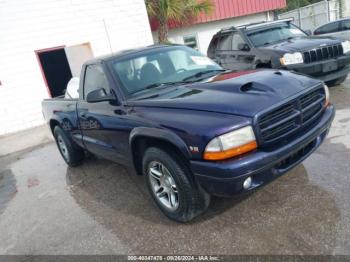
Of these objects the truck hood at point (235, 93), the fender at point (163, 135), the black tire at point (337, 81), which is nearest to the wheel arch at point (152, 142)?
Result: the fender at point (163, 135)

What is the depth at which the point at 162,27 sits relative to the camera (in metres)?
14.6

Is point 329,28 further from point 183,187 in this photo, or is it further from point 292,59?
point 183,187

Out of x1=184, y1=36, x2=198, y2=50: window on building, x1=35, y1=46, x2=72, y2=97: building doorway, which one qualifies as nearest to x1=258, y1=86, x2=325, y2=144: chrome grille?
x1=35, y1=46, x2=72, y2=97: building doorway

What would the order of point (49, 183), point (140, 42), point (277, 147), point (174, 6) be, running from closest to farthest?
1. point (277, 147)
2. point (49, 183)
3. point (140, 42)
4. point (174, 6)

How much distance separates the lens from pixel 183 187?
3.13 metres

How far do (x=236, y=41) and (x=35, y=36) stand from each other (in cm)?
636

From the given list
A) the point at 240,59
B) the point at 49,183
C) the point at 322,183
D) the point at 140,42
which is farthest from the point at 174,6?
the point at 322,183

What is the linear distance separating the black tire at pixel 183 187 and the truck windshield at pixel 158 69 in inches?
35.7

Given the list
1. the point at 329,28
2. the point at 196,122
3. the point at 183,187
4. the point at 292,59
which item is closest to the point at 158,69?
the point at 196,122

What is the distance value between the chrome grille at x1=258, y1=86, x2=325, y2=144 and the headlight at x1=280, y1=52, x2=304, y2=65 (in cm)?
356

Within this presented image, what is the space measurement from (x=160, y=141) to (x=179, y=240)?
0.96m

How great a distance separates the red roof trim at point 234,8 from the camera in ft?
52.7

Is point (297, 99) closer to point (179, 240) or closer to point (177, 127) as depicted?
point (177, 127)

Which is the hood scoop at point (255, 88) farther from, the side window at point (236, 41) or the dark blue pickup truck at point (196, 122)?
the side window at point (236, 41)
